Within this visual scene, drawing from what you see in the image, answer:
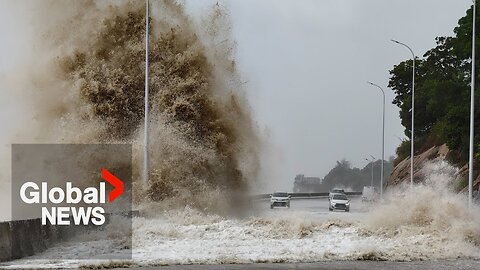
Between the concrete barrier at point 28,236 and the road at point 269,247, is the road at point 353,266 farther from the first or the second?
the concrete barrier at point 28,236

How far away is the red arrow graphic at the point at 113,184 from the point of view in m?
31.1

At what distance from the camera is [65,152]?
3269cm

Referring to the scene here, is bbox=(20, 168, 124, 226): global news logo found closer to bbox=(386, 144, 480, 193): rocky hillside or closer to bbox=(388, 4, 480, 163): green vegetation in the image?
bbox=(388, 4, 480, 163): green vegetation

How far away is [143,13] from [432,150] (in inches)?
1702

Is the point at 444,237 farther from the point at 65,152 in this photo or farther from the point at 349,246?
the point at 65,152

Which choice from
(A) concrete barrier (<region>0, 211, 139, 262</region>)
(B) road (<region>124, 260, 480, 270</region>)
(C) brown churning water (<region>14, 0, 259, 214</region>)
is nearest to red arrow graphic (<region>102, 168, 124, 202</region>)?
(C) brown churning water (<region>14, 0, 259, 214</region>)

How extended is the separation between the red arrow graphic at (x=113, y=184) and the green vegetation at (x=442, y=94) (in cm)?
2334

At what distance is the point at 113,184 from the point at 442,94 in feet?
135

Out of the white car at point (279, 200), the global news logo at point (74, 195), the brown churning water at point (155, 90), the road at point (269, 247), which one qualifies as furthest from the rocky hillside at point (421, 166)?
the road at point (269, 247)

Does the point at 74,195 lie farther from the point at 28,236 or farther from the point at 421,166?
the point at 421,166

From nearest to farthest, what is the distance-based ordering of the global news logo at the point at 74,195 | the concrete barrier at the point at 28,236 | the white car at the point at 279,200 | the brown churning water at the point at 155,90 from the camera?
1. the concrete barrier at the point at 28,236
2. the global news logo at the point at 74,195
3. the brown churning water at the point at 155,90
4. the white car at the point at 279,200

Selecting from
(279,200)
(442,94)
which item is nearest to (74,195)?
(279,200)

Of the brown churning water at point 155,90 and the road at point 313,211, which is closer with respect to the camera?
the road at point 313,211

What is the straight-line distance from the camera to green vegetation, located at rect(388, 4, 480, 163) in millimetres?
54938
